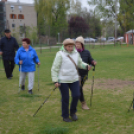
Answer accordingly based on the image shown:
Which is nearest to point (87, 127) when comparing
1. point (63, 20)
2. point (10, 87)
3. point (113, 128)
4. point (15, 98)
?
point (113, 128)

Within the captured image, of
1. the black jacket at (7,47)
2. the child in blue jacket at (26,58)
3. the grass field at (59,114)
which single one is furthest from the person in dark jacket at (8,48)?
the child in blue jacket at (26,58)

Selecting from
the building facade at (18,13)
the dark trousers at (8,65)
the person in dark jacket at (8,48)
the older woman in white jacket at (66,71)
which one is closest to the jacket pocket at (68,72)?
the older woman in white jacket at (66,71)

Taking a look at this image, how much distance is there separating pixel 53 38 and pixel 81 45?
2480 cm

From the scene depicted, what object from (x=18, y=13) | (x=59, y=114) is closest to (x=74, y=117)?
(x=59, y=114)

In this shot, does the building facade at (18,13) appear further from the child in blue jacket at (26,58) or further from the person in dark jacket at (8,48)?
the child in blue jacket at (26,58)

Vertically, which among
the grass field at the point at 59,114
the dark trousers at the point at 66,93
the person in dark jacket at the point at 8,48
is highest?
the person in dark jacket at the point at 8,48

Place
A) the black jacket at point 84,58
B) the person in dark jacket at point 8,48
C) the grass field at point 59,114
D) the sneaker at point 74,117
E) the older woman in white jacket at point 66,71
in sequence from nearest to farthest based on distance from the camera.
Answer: the grass field at point 59,114
the older woman in white jacket at point 66,71
the sneaker at point 74,117
the black jacket at point 84,58
the person in dark jacket at point 8,48

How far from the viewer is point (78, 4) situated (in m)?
43.2

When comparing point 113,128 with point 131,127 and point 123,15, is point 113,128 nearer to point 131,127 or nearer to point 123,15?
point 131,127

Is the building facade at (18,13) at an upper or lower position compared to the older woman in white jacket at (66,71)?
upper

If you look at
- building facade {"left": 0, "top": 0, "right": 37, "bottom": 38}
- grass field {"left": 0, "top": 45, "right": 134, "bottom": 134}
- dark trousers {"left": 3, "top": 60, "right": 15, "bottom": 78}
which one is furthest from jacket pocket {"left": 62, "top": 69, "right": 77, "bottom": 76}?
building facade {"left": 0, "top": 0, "right": 37, "bottom": 38}

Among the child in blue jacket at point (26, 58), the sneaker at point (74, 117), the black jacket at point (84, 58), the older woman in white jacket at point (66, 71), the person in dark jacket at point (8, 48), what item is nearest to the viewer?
the older woman in white jacket at point (66, 71)

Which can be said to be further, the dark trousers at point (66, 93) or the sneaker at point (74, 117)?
the sneaker at point (74, 117)

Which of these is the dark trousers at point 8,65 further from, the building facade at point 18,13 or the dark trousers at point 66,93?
the building facade at point 18,13
